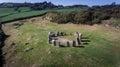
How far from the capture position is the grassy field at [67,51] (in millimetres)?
28703

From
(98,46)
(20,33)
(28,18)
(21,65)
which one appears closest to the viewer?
(21,65)

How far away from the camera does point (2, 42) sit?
1609 inches


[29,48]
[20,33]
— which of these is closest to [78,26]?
[20,33]

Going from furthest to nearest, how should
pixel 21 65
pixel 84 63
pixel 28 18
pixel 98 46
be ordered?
pixel 28 18 < pixel 98 46 < pixel 21 65 < pixel 84 63

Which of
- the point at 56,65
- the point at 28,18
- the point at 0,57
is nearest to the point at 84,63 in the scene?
the point at 56,65

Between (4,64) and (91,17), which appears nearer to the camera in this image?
(4,64)

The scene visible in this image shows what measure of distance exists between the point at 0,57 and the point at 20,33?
10.7m

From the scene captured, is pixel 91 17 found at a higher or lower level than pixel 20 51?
higher

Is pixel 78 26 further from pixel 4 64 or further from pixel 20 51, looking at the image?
pixel 4 64

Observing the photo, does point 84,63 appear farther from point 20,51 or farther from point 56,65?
point 20,51

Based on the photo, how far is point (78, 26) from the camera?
45719 millimetres

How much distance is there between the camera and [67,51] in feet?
102

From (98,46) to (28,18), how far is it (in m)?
30.9

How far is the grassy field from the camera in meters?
28.7
